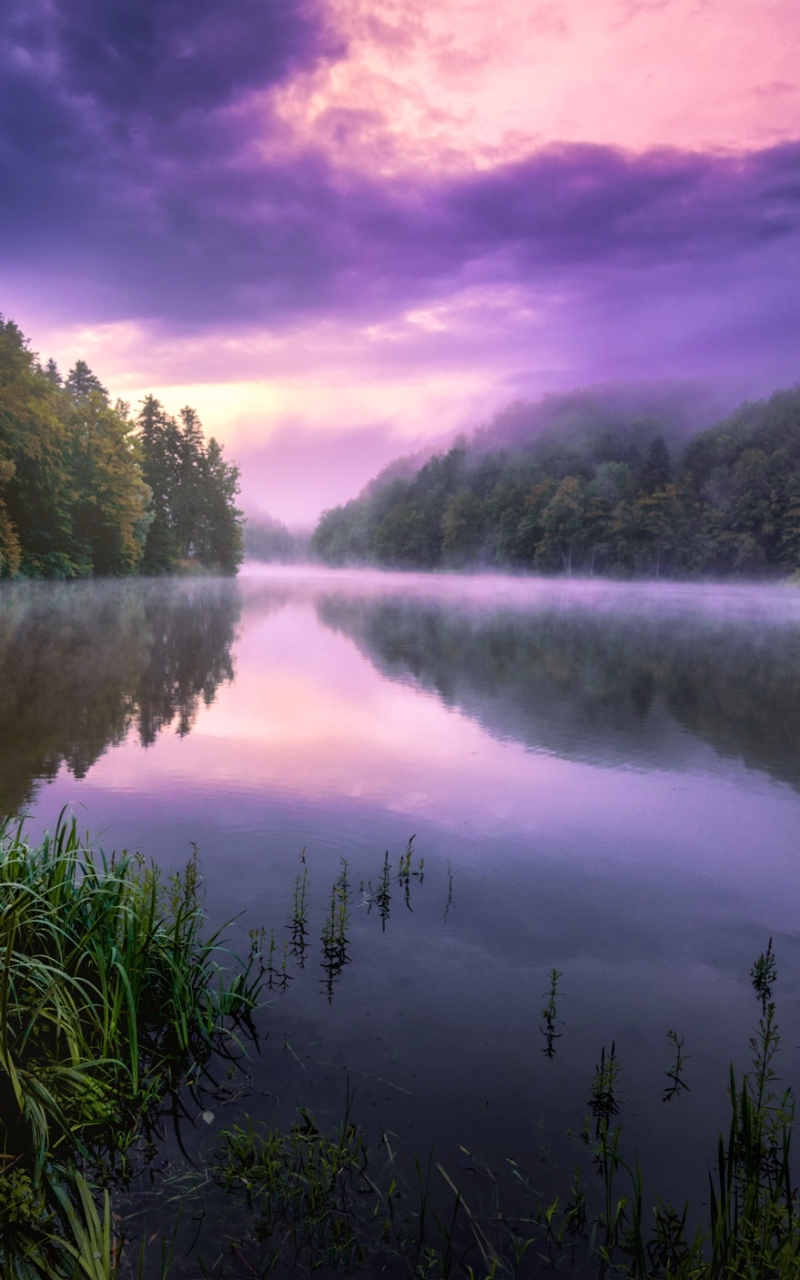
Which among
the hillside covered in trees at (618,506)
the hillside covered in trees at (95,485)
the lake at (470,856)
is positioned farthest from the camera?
the hillside covered in trees at (618,506)

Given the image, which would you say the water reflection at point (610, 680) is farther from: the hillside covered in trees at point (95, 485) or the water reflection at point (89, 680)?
the hillside covered in trees at point (95, 485)

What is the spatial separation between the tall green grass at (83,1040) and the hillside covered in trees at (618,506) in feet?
305

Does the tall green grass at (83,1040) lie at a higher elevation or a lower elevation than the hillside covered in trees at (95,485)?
lower

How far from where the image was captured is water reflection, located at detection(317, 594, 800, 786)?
12.8 m

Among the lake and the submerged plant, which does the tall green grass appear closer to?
the lake

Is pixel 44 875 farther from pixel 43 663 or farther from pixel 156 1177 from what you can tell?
pixel 43 663

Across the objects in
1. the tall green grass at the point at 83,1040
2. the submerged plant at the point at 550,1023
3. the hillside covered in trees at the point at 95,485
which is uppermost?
the hillside covered in trees at the point at 95,485

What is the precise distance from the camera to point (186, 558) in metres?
92.4

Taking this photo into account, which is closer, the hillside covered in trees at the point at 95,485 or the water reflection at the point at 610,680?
the water reflection at the point at 610,680

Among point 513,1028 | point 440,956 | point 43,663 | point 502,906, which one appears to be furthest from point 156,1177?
point 43,663

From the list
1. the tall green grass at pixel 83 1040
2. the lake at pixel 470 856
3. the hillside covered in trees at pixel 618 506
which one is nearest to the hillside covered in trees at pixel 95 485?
the lake at pixel 470 856

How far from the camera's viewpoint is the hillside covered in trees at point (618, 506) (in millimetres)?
93750

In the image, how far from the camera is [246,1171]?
341 centimetres

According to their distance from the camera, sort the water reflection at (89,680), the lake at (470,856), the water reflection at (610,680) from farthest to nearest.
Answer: the water reflection at (610,680)
the water reflection at (89,680)
the lake at (470,856)
